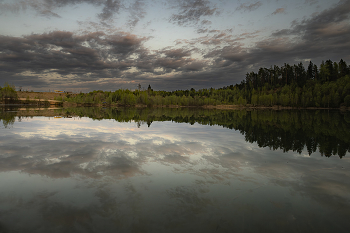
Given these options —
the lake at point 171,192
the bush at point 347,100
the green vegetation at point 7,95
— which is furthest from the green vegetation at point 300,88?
the lake at point 171,192

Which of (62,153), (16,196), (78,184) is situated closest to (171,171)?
(78,184)

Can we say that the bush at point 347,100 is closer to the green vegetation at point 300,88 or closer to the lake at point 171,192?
the green vegetation at point 300,88

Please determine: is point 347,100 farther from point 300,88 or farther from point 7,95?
point 7,95

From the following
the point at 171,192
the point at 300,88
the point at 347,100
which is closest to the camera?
the point at 171,192

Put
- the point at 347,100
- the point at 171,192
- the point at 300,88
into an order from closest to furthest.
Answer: the point at 171,192, the point at 347,100, the point at 300,88

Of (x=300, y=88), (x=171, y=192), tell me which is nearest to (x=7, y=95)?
(x=171, y=192)

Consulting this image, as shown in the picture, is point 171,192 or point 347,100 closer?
point 171,192

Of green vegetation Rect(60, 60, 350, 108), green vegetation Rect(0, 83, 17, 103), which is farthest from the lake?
green vegetation Rect(0, 83, 17, 103)

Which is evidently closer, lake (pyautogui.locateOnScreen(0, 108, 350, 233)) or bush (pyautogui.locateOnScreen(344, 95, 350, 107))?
lake (pyautogui.locateOnScreen(0, 108, 350, 233))

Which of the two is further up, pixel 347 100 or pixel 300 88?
pixel 300 88

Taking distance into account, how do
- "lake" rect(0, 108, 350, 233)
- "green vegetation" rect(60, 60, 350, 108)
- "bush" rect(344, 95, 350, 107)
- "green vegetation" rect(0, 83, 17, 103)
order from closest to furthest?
"lake" rect(0, 108, 350, 233), "bush" rect(344, 95, 350, 107), "green vegetation" rect(60, 60, 350, 108), "green vegetation" rect(0, 83, 17, 103)

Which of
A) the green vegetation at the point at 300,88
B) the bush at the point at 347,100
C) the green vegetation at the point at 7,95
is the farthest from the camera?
the green vegetation at the point at 7,95

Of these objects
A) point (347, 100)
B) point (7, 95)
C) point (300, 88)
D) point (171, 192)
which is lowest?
point (171, 192)

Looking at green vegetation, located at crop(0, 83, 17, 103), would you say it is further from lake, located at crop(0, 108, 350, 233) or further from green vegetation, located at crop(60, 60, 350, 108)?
lake, located at crop(0, 108, 350, 233)
